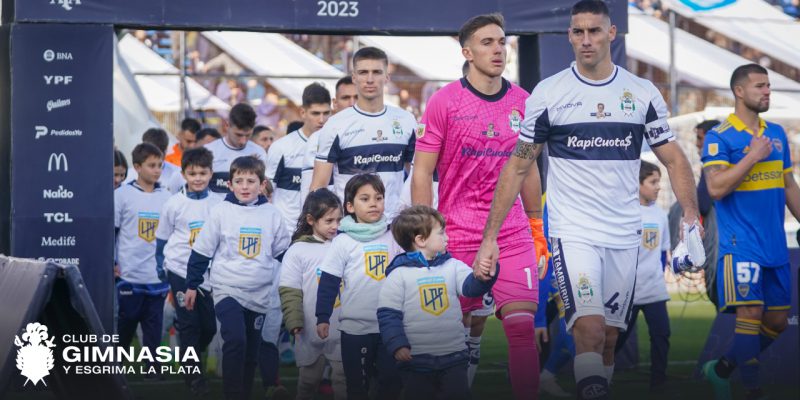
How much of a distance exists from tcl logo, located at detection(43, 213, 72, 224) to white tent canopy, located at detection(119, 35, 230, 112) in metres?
7.89

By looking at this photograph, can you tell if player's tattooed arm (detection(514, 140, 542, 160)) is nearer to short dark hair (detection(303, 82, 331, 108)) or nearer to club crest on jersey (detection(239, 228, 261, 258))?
club crest on jersey (detection(239, 228, 261, 258))

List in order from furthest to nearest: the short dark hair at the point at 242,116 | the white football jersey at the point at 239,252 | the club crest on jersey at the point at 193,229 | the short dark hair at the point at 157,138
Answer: the short dark hair at the point at 157,138, the short dark hair at the point at 242,116, the club crest on jersey at the point at 193,229, the white football jersey at the point at 239,252

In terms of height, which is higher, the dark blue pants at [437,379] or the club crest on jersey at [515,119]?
the club crest on jersey at [515,119]

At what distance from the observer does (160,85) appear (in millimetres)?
18422

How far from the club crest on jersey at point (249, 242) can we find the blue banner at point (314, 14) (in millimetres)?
2338

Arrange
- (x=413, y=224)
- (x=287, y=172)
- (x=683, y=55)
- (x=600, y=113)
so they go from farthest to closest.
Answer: (x=683, y=55) < (x=287, y=172) < (x=413, y=224) < (x=600, y=113)

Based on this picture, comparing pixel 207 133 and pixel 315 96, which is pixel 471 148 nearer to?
pixel 315 96

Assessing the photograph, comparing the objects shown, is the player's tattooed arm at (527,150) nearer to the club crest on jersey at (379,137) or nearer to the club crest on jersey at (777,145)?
the club crest on jersey at (379,137)

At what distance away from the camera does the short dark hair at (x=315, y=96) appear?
34.8ft

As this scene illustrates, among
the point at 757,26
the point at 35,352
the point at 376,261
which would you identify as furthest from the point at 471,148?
the point at 757,26

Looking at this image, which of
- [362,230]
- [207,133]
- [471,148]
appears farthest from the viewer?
[207,133]

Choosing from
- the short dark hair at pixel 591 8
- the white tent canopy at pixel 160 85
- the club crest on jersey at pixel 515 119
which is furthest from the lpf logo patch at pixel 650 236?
the white tent canopy at pixel 160 85

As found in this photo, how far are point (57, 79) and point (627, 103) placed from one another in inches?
213

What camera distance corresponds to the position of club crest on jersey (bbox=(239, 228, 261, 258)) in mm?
8695
